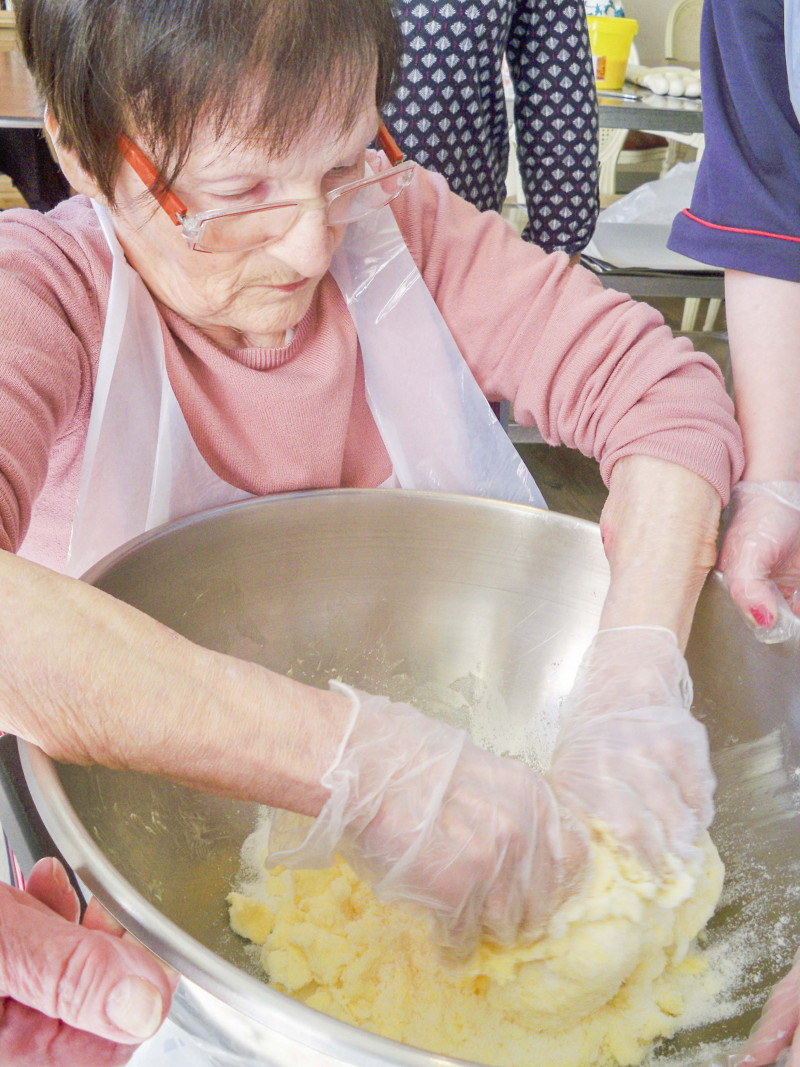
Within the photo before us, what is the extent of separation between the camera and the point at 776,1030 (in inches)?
19.1

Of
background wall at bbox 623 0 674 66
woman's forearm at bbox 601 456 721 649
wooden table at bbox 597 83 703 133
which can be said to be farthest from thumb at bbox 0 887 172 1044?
background wall at bbox 623 0 674 66

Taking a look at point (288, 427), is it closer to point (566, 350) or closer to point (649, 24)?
point (566, 350)

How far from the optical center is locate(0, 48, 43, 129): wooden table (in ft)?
5.63

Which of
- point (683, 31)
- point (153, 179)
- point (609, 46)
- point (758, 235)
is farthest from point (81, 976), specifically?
point (683, 31)

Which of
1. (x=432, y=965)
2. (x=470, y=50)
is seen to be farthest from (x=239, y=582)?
(x=470, y=50)

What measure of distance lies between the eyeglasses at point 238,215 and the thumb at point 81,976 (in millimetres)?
481

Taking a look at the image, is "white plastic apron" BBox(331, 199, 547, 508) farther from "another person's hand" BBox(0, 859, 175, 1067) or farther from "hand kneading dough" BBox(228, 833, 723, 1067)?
"another person's hand" BBox(0, 859, 175, 1067)

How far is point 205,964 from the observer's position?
15.5 inches

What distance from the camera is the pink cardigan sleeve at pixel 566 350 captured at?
2.79ft

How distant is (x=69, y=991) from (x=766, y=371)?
834 mm

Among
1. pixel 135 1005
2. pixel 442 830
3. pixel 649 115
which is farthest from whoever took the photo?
pixel 649 115

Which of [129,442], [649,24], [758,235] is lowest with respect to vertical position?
[129,442]

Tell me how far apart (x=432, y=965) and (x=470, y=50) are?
1.12 meters

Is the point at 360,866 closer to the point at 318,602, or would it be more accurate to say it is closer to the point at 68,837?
the point at 68,837
